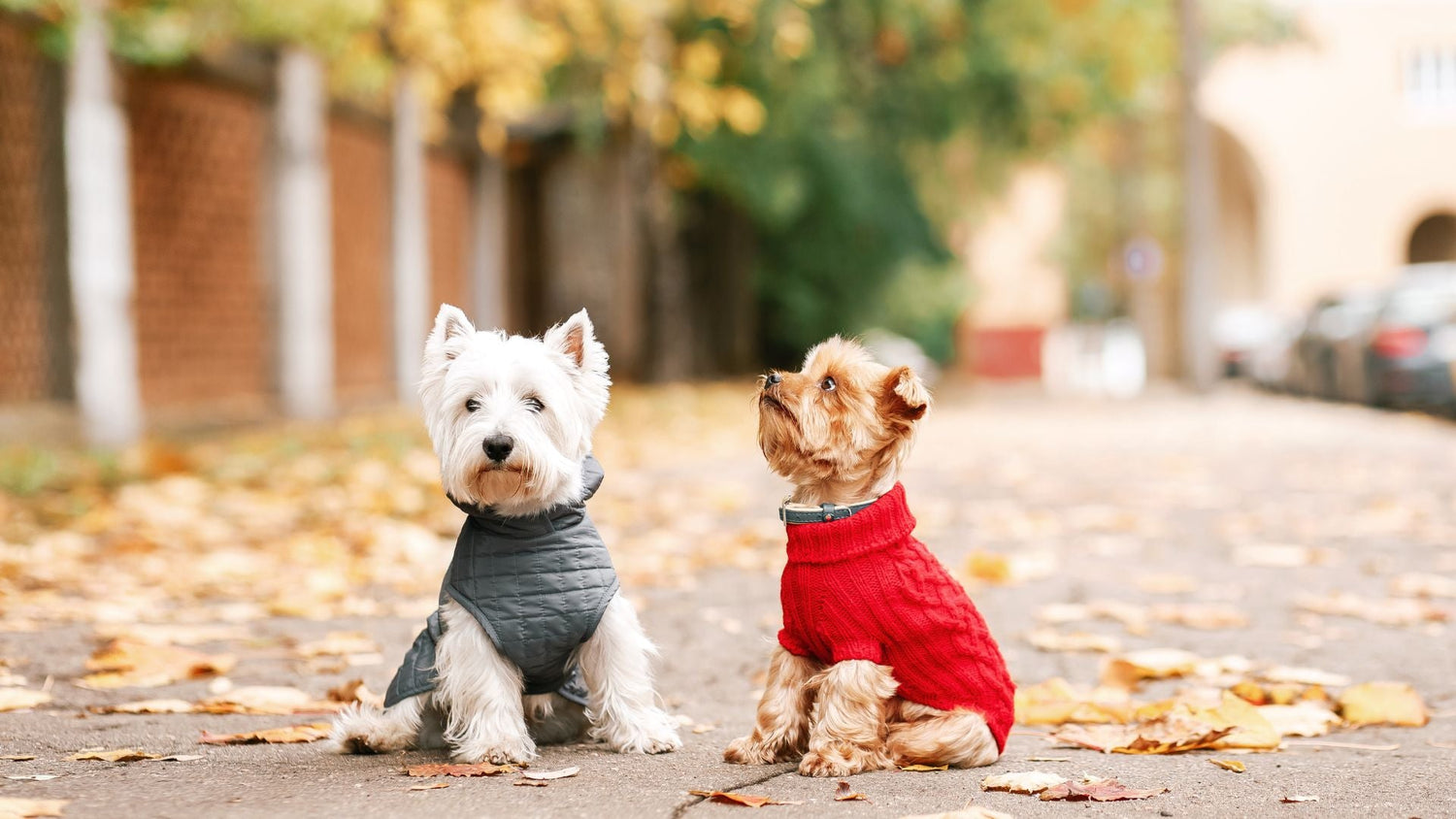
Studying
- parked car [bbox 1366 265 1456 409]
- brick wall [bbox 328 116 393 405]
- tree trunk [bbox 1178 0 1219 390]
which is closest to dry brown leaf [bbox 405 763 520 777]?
brick wall [bbox 328 116 393 405]

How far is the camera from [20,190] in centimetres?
1109

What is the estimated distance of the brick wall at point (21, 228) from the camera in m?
10.9

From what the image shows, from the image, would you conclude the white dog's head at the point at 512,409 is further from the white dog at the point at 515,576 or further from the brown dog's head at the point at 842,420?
the brown dog's head at the point at 842,420

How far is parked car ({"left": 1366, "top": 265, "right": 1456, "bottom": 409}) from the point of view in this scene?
60.1 ft

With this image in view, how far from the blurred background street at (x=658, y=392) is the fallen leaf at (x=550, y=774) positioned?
0.20ft

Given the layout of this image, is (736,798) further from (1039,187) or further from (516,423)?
(1039,187)

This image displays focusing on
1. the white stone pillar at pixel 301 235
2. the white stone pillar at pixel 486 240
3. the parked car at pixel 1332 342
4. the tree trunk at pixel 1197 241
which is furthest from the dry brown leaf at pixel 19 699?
the tree trunk at pixel 1197 241

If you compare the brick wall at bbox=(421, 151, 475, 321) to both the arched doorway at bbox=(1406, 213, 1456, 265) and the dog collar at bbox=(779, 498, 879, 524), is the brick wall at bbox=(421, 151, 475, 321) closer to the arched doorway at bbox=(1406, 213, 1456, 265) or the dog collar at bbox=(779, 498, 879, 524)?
the dog collar at bbox=(779, 498, 879, 524)

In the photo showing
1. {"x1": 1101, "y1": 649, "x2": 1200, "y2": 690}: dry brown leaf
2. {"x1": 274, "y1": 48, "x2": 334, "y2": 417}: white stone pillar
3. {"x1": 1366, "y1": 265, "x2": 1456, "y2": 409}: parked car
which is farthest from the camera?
{"x1": 1366, "y1": 265, "x2": 1456, "y2": 409}: parked car

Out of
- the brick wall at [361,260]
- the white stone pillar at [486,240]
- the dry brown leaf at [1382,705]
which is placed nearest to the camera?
the dry brown leaf at [1382,705]

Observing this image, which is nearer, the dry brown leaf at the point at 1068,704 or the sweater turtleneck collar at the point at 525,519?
the sweater turtleneck collar at the point at 525,519

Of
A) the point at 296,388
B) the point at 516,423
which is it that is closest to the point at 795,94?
the point at 296,388

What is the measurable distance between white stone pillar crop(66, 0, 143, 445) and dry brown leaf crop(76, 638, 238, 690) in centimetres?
632

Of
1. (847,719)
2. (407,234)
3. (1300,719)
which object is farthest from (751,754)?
(407,234)
